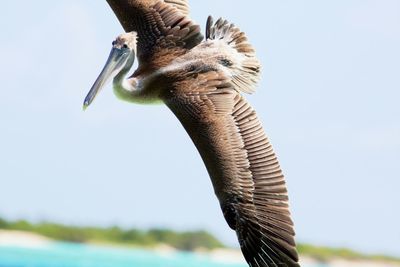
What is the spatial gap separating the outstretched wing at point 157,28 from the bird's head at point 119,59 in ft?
0.44

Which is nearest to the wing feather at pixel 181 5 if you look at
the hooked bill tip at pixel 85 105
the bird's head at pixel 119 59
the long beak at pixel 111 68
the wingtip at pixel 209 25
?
the wingtip at pixel 209 25

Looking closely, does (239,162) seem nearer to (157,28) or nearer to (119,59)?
(119,59)

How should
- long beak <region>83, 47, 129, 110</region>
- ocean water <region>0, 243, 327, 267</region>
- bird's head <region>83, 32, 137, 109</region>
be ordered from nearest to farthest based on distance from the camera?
1. long beak <region>83, 47, 129, 110</region>
2. bird's head <region>83, 32, 137, 109</region>
3. ocean water <region>0, 243, 327, 267</region>

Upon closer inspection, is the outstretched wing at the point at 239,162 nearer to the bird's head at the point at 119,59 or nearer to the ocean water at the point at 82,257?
the bird's head at the point at 119,59

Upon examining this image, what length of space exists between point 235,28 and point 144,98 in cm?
109

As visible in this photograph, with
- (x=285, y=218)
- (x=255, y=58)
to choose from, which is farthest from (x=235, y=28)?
(x=285, y=218)

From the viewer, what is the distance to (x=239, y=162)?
9.77 m

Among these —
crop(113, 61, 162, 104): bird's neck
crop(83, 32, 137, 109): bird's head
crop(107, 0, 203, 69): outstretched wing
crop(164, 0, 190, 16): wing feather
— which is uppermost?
crop(164, 0, 190, 16): wing feather

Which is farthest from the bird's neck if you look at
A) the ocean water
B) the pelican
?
the ocean water

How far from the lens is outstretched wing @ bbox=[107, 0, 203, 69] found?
10.4 metres

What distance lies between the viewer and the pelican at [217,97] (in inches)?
378

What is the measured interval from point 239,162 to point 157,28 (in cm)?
154

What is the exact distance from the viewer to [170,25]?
10.5 metres

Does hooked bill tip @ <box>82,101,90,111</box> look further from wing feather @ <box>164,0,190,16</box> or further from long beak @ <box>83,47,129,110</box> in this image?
wing feather @ <box>164,0,190,16</box>
